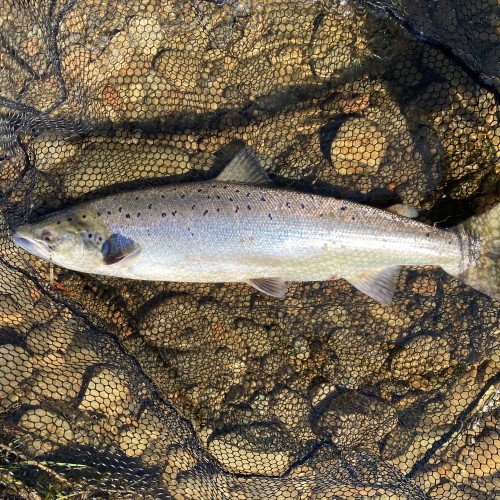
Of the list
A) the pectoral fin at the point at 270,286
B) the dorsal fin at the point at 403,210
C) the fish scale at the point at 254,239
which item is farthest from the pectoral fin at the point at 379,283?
the pectoral fin at the point at 270,286

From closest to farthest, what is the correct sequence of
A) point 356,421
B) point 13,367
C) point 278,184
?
point 13,367, point 356,421, point 278,184

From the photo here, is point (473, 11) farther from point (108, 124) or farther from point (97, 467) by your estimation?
point (97, 467)

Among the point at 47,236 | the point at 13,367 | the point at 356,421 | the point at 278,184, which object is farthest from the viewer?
the point at 278,184

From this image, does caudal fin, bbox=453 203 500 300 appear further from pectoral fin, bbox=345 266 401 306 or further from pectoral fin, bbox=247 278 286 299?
pectoral fin, bbox=247 278 286 299

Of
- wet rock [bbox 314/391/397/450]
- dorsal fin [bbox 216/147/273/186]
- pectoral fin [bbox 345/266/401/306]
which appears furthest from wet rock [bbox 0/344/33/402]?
pectoral fin [bbox 345/266/401/306]

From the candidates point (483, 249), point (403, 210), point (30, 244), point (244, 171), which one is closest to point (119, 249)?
point (30, 244)

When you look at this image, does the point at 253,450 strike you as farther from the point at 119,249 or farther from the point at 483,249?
the point at 483,249
